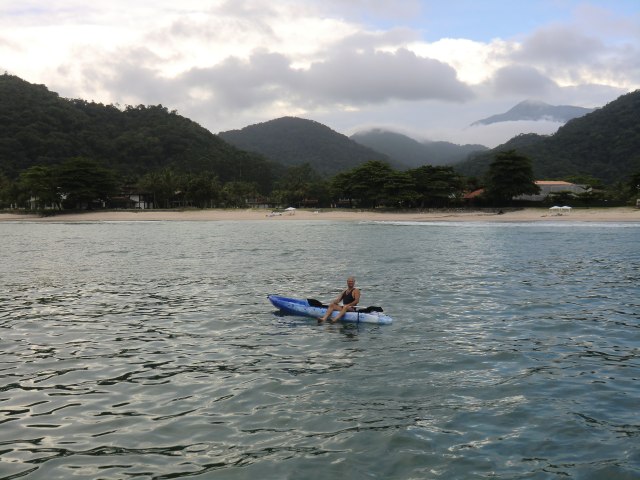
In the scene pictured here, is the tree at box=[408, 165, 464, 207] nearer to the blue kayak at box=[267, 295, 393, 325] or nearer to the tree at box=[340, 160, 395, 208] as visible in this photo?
the tree at box=[340, 160, 395, 208]

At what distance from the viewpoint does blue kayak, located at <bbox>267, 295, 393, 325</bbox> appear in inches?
716

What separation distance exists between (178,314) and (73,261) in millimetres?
22073

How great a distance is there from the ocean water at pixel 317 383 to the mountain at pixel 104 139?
439 ft

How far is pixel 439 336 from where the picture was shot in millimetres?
16672

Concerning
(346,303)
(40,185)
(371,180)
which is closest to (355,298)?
(346,303)

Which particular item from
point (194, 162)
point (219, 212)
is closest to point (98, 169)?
point (219, 212)

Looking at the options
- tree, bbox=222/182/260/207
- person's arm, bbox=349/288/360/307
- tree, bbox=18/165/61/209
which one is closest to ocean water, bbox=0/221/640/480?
person's arm, bbox=349/288/360/307

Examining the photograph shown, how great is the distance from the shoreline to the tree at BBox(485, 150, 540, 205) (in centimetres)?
524

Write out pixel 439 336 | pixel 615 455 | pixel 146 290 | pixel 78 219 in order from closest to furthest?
pixel 615 455 → pixel 439 336 → pixel 146 290 → pixel 78 219

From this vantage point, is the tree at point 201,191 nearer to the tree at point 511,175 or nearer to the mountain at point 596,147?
the tree at point 511,175

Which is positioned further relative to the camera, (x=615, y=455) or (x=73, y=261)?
(x=73, y=261)

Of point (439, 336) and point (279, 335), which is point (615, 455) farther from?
point (279, 335)

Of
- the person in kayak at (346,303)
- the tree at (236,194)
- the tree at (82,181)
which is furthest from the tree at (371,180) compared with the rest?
the person in kayak at (346,303)

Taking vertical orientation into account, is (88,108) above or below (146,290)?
above
